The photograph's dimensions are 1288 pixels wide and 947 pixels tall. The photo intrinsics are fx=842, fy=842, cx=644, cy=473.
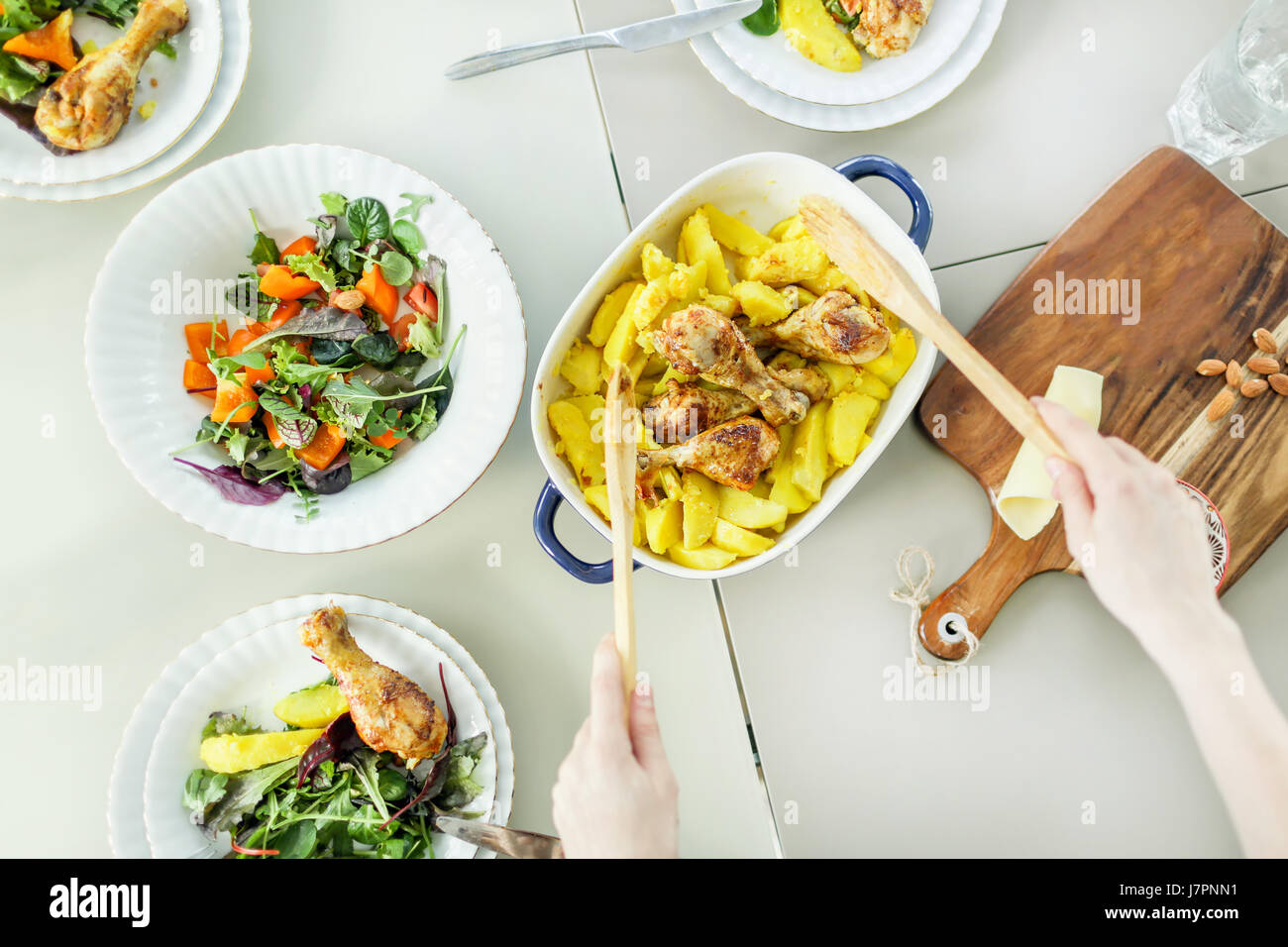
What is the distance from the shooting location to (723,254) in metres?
1.31

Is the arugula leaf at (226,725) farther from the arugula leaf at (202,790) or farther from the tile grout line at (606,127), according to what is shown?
the tile grout line at (606,127)

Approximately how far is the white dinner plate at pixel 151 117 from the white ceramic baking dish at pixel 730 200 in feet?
2.19

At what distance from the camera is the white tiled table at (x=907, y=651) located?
55.1 inches

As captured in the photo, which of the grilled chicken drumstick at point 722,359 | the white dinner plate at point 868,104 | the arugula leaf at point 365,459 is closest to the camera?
the grilled chicken drumstick at point 722,359

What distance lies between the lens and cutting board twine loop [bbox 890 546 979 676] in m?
1.36

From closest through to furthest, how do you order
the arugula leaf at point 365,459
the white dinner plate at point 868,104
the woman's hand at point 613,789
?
the woman's hand at point 613,789, the arugula leaf at point 365,459, the white dinner plate at point 868,104

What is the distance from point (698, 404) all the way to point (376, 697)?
2.03ft

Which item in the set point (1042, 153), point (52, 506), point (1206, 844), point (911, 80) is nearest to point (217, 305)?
point (52, 506)

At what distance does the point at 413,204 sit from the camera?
4.07 feet

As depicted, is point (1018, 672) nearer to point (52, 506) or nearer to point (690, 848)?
point (690, 848)

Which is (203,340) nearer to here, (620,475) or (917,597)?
(620,475)

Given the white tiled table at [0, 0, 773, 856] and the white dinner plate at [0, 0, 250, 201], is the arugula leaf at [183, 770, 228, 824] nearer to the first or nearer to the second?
the white tiled table at [0, 0, 773, 856]

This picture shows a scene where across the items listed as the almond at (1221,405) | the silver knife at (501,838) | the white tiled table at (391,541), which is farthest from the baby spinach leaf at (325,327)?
the almond at (1221,405)

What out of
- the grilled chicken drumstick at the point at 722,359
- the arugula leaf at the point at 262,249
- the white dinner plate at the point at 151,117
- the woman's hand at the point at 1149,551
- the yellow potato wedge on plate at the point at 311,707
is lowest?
the yellow potato wedge on plate at the point at 311,707
